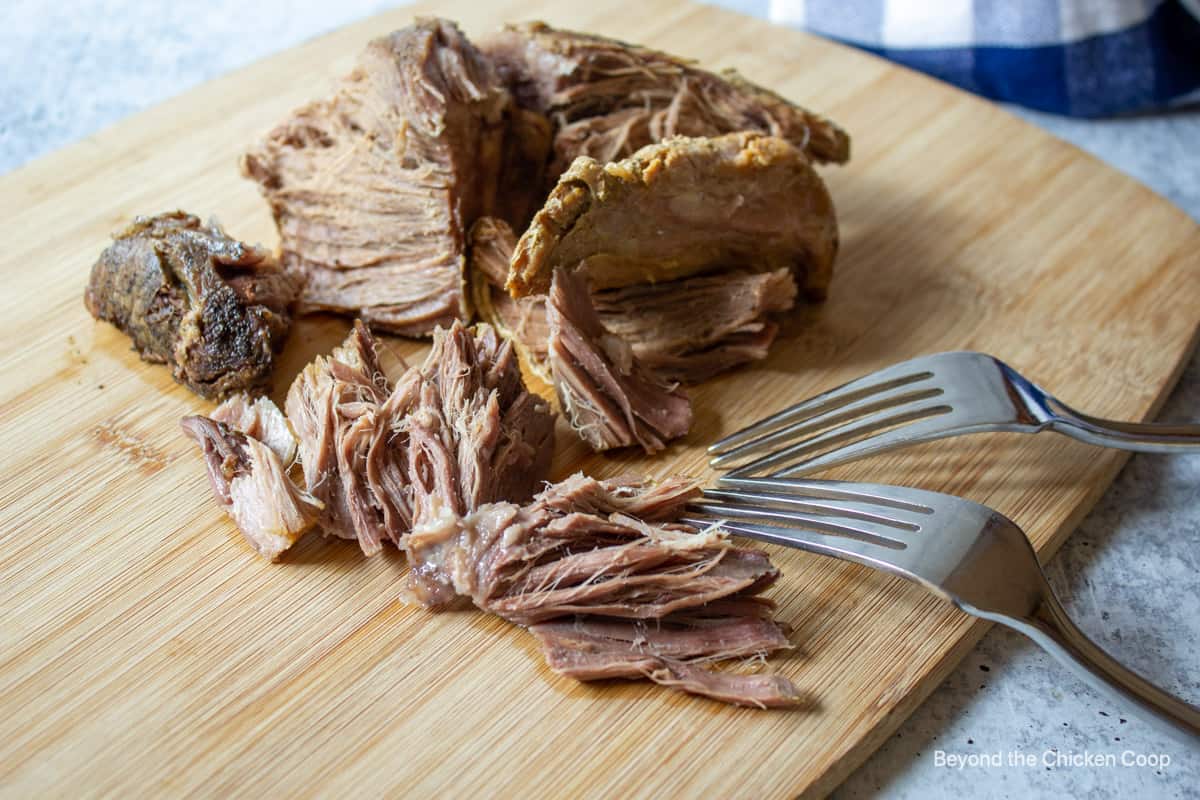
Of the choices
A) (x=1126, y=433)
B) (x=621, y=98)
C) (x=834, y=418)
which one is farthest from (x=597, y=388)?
(x=1126, y=433)

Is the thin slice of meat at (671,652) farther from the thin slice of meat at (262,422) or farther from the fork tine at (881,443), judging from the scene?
the thin slice of meat at (262,422)

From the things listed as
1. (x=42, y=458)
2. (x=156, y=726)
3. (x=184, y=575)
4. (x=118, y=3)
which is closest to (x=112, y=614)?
(x=184, y=575)

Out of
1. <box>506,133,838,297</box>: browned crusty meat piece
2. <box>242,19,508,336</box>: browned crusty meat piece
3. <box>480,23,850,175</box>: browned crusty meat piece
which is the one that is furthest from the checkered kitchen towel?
<box>242,19,508,336</box>: browned crusty meat piece

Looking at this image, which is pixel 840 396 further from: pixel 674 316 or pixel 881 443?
pixel 674 316

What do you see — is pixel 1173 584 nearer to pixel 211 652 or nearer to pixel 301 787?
pixel 301 787

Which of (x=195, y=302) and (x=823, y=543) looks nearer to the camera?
(x=823, y=543)

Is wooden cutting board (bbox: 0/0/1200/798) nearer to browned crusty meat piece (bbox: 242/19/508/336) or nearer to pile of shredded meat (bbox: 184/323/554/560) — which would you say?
pile of shredded meat (bbox: 184/323/554/560)
